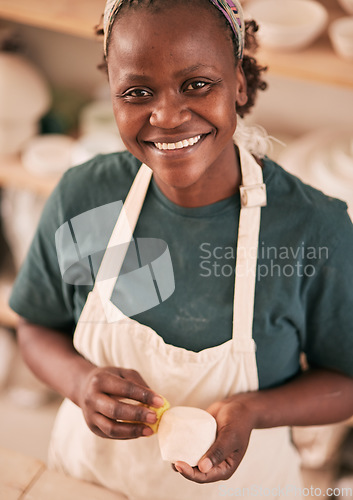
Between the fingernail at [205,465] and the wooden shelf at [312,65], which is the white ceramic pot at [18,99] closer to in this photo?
the wooden shelf at [312,65]

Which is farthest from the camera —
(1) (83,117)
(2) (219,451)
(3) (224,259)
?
(1) (83,117)

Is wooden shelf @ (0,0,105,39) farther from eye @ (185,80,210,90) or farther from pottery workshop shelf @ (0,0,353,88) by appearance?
eye @ (185,80,210,90)

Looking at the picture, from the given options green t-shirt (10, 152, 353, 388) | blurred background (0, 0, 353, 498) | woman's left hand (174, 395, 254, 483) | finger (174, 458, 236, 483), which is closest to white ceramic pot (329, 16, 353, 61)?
blurred background (0, 0, 353, 498)

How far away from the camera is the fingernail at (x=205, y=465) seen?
2.73 feet

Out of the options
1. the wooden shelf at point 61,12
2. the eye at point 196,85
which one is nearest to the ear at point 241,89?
the eye at point 196,85

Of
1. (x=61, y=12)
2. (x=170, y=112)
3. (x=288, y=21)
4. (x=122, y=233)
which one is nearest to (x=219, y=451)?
(x=122, y=233)

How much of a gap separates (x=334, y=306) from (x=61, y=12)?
1.11 metres

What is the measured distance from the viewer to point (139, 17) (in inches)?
29.6

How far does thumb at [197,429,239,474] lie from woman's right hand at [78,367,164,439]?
10 cm

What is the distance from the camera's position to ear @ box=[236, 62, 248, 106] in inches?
34.7

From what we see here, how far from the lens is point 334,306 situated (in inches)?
36.9

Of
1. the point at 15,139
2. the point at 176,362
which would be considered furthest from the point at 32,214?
the point at 176,362

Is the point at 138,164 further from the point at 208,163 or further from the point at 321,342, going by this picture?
the point at 321,342

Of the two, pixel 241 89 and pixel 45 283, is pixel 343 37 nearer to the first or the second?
pixel 241 89
